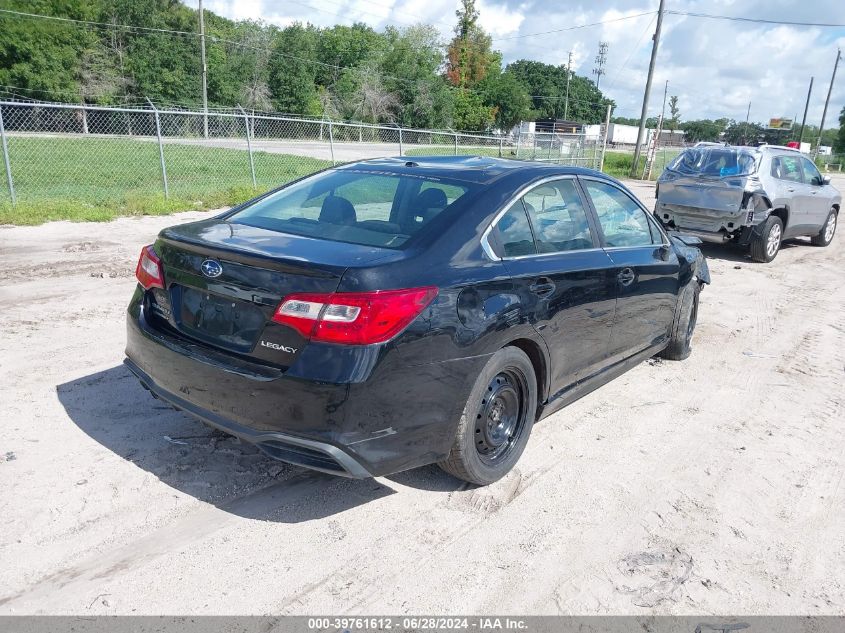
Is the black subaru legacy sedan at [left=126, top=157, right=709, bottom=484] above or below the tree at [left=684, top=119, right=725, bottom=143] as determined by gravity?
below

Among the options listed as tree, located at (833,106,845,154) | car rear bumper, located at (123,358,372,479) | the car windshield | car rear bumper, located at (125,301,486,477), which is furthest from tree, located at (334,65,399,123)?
tree, located at (833,106,845,154)

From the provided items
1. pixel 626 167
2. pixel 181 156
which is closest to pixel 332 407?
pixel 181 156

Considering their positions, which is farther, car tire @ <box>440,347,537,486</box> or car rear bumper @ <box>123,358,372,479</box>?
car tire @ <box>440,347,537,486</box>

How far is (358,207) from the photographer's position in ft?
12.2

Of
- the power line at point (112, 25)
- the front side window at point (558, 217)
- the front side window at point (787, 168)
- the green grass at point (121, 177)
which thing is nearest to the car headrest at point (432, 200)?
the front side window at point (558, 217)

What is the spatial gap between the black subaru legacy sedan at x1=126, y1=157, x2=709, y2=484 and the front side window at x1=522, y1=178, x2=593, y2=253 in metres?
0.01

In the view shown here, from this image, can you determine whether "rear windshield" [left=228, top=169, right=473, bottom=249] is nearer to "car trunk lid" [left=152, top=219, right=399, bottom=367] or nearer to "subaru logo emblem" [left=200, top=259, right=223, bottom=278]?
"car trunk lid" [left=152, top=219, right=399, bottom=367]

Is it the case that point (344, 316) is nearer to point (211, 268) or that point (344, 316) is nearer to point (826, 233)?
point (211, 268)

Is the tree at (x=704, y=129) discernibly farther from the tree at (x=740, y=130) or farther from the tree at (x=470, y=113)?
the tree at (x=470, y=113)

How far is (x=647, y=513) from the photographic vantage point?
344 cm

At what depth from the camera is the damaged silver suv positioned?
10227mm

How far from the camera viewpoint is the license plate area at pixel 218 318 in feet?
9.64

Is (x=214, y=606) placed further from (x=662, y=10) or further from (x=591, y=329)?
(x=662, y=10)

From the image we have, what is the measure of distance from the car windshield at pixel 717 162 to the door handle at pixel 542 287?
809 cm
